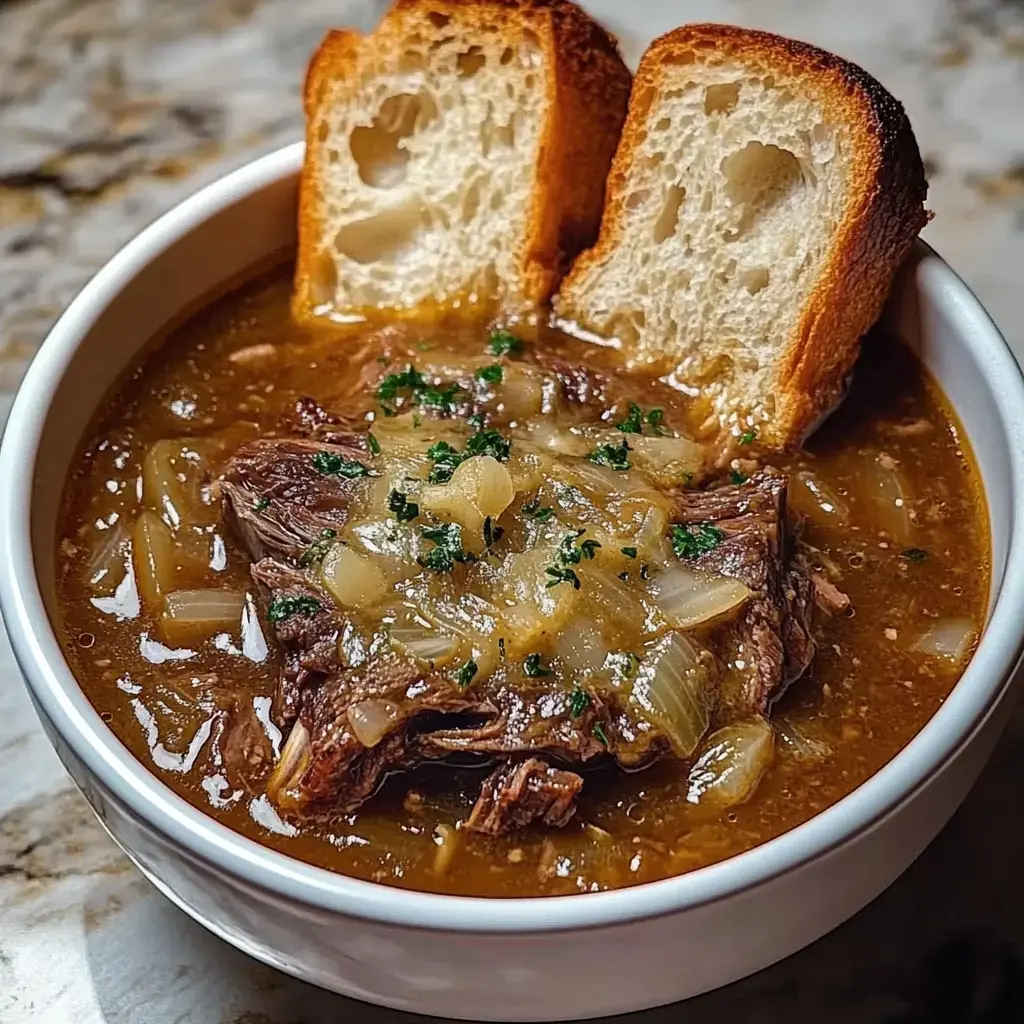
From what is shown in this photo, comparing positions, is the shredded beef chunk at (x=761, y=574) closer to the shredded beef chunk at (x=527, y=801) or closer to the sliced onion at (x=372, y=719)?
the shredded beef chunk at (x=527, y=801)

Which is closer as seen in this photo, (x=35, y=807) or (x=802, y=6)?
(x=35, y=807)

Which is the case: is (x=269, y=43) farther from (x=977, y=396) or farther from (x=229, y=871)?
(x=229, y=871)

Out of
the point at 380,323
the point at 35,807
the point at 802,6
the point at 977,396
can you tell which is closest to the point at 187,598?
the point at 35,807

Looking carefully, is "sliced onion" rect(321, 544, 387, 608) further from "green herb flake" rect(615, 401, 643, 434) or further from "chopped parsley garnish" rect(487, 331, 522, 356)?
"chopped parsley garnish" rect(487, 331, 522, 356)

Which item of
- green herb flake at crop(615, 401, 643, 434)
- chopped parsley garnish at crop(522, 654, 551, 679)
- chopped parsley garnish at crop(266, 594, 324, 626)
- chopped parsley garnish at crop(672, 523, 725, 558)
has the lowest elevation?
chopped parsley garnish at crop(266, 594, 324, 626)

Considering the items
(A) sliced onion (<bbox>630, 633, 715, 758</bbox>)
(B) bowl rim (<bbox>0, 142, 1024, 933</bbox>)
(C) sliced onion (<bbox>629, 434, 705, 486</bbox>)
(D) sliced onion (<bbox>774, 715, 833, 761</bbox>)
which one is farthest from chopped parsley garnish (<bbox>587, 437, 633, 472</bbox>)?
(B) bowl rim (<bbox>0, 142, 1024, 933</bbox>)

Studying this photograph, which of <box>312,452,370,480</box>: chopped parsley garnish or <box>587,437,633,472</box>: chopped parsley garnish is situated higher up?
<box>587,437,633,472</box>: chopped parsley garnish

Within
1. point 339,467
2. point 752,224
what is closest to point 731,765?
point 339,467
